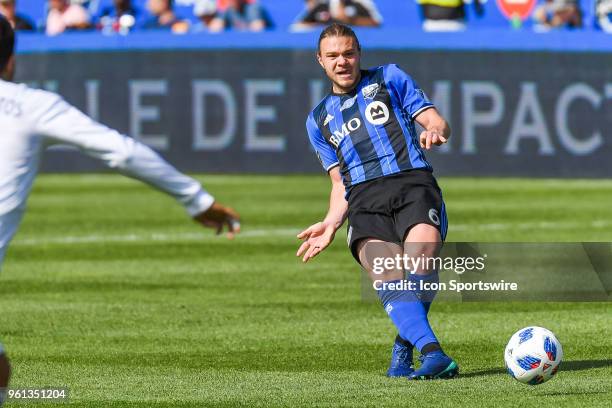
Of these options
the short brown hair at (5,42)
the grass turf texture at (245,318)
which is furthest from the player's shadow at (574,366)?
the short brown hair at (5,42)

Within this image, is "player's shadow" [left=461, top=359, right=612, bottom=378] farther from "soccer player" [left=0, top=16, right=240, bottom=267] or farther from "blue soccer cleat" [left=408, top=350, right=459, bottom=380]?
"soccer player" [left=0, top=16, right=240, bottom=267]

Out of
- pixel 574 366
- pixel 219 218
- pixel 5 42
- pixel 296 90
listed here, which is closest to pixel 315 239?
pixel 574 366

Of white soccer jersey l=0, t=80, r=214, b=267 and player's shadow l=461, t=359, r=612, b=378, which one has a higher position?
white soccer jersey l=0, t=80, r=214, b=267

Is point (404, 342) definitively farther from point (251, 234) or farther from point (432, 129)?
point (251, 234)

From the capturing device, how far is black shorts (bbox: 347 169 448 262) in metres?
8.73

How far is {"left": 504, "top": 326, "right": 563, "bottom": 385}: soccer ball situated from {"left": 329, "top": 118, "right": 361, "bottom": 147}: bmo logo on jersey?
1.62 metres

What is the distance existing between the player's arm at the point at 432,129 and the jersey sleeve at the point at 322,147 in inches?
24.3

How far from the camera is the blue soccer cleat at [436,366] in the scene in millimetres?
8414

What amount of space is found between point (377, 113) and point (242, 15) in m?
17.2

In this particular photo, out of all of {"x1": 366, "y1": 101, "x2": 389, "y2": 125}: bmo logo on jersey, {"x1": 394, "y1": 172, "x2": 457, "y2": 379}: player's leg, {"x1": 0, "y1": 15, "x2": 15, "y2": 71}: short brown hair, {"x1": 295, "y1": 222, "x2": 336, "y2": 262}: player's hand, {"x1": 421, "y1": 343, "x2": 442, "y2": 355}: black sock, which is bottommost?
{"x1": 421, "y1": 343, "x2": 442, "y2": 355}: black sock

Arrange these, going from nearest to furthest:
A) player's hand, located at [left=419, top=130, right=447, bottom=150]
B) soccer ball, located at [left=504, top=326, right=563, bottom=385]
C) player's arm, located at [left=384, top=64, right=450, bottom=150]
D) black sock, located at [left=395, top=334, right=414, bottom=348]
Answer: player's hand, located at [left=419, top=130, right=447, bottom=150] → soccer ball, located at [left=504, top=326, right=563, bottom=385] → player's arm, located at [left=384, top=64, right=450, bottom=150] → black sock, located at [left=395, top=334, right=414, bottom=348]

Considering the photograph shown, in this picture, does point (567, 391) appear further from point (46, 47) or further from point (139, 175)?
point (46, 47)

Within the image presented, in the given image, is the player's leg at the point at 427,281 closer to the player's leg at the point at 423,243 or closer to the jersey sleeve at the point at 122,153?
the player's leg at the point at 423,243

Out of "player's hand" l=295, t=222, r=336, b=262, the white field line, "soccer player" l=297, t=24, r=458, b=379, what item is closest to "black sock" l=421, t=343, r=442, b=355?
"soccer player" l=297, t=24, r=458, b=379
